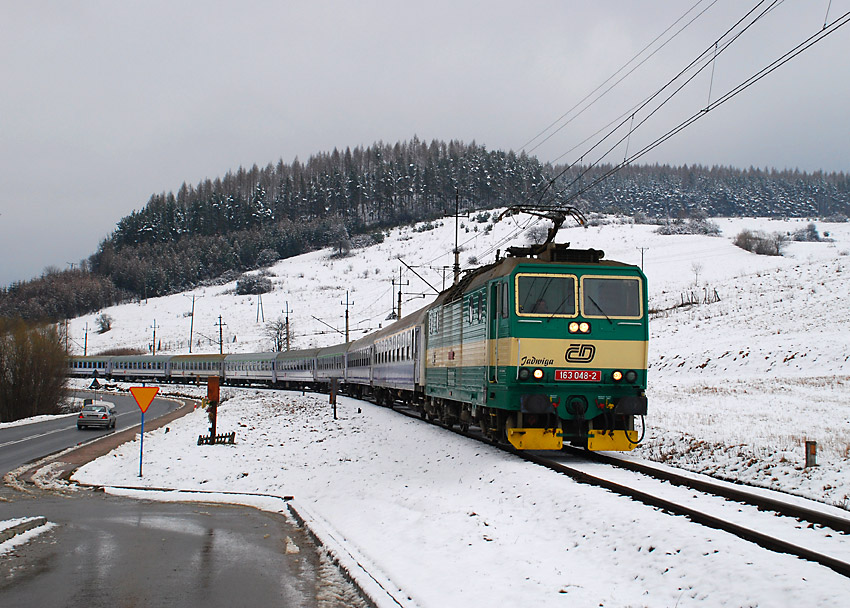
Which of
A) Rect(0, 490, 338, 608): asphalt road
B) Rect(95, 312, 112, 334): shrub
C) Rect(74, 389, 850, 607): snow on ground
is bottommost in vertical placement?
Rect(0, 490, 338, 608): asphalt road

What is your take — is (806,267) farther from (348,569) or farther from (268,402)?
(348,569)

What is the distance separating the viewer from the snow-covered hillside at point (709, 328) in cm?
1561

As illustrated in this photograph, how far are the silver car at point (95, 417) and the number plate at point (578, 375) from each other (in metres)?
30.5

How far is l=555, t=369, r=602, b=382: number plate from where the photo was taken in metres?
14.4

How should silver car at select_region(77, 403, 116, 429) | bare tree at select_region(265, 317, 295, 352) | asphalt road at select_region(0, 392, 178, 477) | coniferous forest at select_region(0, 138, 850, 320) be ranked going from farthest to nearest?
coniferous forest at select_region(0, 138, 850, 320) < bare tree at select_region(265, 317, 295, 352) < silver car at select_region(77, 403, 116, 429) < asphalt road at select_region(0, 392, 178, 477)

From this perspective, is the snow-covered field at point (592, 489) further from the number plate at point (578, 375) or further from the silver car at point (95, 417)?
the silver car at point (95, 417)

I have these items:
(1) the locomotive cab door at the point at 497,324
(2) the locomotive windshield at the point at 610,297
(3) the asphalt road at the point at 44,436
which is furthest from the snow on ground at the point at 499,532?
(3) the asphalt road at the point at 44,436

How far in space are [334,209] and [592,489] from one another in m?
173

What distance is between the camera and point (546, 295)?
14.6 metres

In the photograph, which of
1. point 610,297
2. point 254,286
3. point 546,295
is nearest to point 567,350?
point 546,295

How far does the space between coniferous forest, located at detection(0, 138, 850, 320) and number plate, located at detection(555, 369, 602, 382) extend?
142 metres

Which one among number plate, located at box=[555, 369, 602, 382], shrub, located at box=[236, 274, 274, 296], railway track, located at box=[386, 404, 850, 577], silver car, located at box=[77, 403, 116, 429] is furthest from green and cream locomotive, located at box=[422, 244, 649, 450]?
shrub, located at box=[236, 274, 274, 296]

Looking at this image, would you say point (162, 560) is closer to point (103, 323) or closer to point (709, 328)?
point (709, 328)

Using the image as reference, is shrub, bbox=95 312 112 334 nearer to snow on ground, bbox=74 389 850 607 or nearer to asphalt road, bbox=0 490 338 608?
snow on ground, bbox=74 389 850 607
